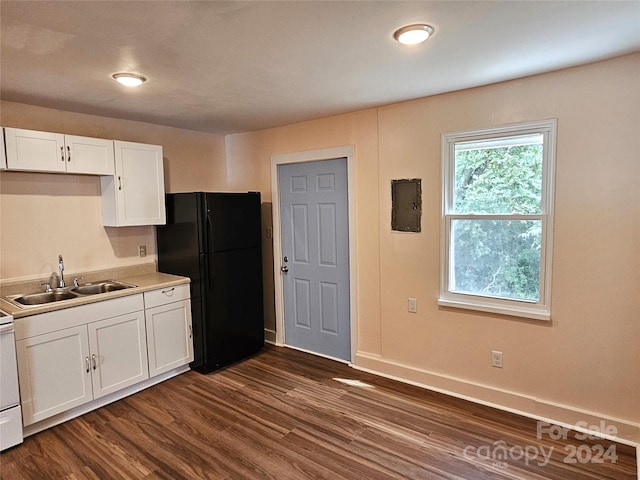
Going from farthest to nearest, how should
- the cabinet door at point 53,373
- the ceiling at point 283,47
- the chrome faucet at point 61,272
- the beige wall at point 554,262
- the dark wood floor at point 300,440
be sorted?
the chrome faucet at point 61,272, the cabinet door at point 53,373, the beige wall at point 554,262, the dark wood floor at point 300,440, the ceiling at point 283,47

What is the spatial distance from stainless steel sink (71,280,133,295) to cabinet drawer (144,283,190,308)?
0.60 ft

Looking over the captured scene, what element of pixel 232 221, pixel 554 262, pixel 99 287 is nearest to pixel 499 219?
pixel 554 262

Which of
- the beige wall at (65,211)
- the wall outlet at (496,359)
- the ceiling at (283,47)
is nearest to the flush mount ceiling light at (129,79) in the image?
the ceiling at (283,47)

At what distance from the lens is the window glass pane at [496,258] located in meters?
2.67

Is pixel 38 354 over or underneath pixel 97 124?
underneath

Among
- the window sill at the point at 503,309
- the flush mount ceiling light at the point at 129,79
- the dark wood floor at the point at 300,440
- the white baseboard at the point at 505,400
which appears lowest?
the dark wood floor at the point at 300,440

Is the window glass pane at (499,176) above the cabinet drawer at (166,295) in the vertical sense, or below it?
above

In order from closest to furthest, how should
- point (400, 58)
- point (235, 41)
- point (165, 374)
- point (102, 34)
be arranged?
point (102, 34)
point (235, 41)
point (400, 58)
point (165, 374)

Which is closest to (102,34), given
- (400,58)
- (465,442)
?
(400,58)

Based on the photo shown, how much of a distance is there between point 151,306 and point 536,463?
9.75ft

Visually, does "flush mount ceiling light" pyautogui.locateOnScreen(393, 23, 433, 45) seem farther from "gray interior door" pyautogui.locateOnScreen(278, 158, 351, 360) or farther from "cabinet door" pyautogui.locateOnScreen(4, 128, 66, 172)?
"cabinet door" pyautogui.locateOnScreen(4, 128, 66, 172)

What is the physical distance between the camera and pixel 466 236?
2.95 meters

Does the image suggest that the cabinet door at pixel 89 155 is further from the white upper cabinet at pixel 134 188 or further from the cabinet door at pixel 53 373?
the cabinet door at pixel 53 373

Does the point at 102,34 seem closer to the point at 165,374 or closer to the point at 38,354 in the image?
the point at 38,354
